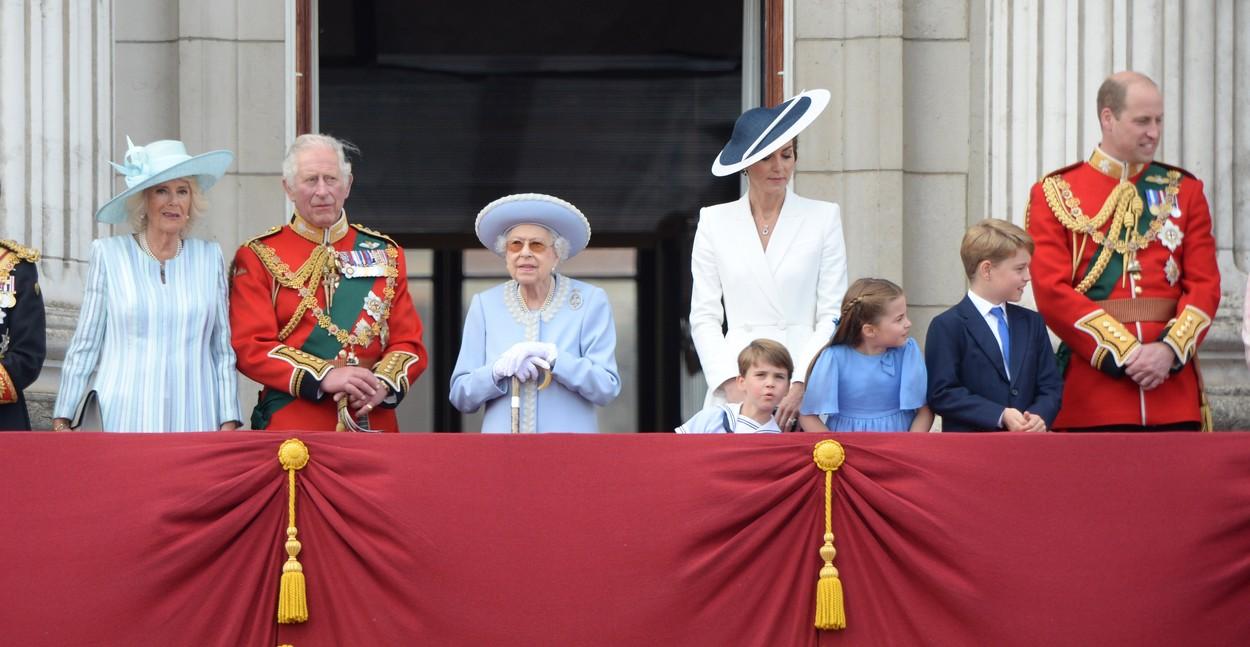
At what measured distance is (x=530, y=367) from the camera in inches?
255

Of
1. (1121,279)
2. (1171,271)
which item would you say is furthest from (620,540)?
(1171,271)

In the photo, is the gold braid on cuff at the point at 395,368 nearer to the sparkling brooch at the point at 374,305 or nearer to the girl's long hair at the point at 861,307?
the sparkling brooch at the point at 374,305

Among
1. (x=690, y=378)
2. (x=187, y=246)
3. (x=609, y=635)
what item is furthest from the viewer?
(x=690, y=378)

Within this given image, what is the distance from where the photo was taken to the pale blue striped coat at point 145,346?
21.4 ft

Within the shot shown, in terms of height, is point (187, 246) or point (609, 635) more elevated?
point (187, 246)

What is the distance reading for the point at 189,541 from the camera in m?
5.82

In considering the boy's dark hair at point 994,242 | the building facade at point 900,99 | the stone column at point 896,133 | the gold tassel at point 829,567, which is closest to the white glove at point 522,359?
the gold tassel at point 829,567

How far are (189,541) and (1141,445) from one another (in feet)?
9.14

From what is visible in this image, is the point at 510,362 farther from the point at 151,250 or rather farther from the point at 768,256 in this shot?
the point at 151,250

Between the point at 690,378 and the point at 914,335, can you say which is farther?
the point at 690,378

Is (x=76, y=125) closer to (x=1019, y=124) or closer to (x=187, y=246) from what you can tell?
(x=187, y=246)

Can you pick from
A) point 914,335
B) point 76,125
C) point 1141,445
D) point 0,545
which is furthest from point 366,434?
point 914,335

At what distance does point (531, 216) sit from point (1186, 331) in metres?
2.25

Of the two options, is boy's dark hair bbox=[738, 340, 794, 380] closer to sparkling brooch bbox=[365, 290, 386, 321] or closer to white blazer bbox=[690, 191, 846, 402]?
white blazer bbox=[690, 191, 846, 402]
